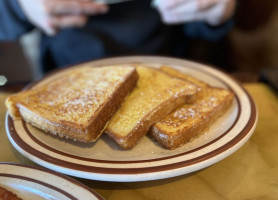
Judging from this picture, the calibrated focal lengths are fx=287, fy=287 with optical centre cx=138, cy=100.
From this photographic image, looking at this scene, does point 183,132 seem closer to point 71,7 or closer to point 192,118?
point 192,118

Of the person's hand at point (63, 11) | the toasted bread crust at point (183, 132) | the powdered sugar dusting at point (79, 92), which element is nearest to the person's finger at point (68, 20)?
the person's hand at point (63, 11)

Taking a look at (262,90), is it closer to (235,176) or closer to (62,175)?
(235,176)

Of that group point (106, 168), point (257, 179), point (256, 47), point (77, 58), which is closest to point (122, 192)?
point (106, 168)

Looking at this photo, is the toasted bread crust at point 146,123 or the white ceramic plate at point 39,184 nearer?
the white ceramic plate at point 39,184

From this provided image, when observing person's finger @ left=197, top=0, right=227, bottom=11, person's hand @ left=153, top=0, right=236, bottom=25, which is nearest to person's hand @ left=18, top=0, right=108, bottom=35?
person's hand @ left=153, top=0, right=236, bottom=25

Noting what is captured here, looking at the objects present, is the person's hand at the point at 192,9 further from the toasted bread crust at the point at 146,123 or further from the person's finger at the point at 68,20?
the toasted bread crust at the point at 146,123

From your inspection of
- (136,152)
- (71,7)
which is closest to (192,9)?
(71,7)
